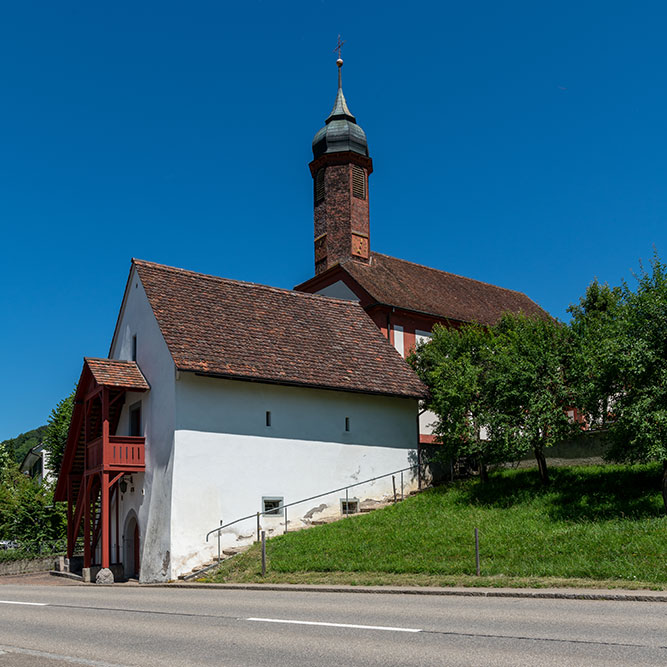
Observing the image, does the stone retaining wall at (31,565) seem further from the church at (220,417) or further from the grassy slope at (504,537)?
the grassy slope at (504,537)

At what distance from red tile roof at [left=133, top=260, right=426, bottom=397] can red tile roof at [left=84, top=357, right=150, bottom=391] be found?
7.71 ft

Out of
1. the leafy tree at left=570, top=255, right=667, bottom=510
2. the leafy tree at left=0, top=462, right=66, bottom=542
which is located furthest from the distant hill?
the leafy tree at left=570, top=255, right=667, bottom=510

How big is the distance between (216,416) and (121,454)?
11.4 feet

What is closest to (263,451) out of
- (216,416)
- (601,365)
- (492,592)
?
(216,416)

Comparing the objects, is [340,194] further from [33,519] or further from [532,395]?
[33,519]

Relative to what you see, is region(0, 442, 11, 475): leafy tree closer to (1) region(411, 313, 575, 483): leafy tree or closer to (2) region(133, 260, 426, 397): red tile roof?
(2) region(133, 260, 426, 397): red tile roof

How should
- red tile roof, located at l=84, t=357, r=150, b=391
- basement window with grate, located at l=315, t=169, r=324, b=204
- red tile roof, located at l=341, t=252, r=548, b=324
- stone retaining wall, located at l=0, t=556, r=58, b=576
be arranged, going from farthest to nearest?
basement window with grate, located at l=315, t=169, r=324, b=204, red tile roof, located at l=341, t=252, r=548, b=324, stone retaining wall, located at l=0, t=556, r=58, b=576, red tile roof, located at l=84, t=357, r=150, b=391

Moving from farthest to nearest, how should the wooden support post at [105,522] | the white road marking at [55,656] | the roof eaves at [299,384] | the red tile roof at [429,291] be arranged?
the red tile roof at [429,291], the wooden support post at [105,522], the roof eaves at [299,384], the white road marking at [55,656]

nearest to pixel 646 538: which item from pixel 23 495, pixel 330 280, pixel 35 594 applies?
pixel 35 594

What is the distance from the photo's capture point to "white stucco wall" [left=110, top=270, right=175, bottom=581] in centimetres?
2481

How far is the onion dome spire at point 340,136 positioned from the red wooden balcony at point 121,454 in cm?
2191

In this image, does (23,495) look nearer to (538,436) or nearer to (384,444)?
(384,444)

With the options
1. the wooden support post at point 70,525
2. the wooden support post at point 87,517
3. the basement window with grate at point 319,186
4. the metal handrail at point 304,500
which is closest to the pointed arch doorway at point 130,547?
the wooden support post at point 87,517

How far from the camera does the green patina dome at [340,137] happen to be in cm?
4312
